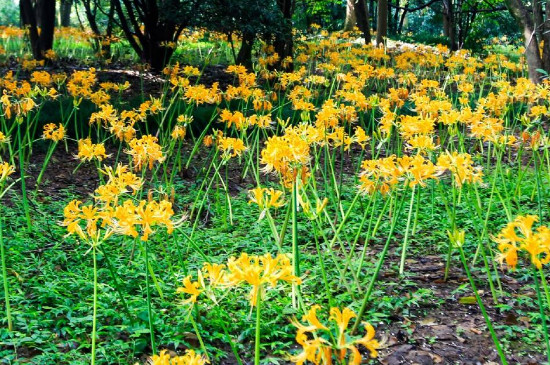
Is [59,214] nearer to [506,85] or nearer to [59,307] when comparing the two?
[59,307]

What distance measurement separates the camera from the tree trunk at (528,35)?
714cm

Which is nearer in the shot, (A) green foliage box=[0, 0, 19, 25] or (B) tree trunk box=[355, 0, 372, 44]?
(B) tree trunk box=[355, 0, 372, 44]

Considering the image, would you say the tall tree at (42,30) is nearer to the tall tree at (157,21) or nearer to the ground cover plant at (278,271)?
the tall tree at (157,21)

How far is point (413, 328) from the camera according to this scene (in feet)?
9.34

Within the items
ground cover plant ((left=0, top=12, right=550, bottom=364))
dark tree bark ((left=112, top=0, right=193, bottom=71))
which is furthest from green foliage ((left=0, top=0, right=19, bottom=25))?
ground cover plant ((left=0, top=12, right=550, bottom=364))

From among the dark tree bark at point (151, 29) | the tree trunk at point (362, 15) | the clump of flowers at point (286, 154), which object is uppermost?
the tree trunk at point (362, 15)

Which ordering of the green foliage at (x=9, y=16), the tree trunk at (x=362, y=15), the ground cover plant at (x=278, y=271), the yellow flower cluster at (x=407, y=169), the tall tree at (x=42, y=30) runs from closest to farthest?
the ground cover plant at (x=278, y=271)
the yellow flower cluster at (x=407, y=169)
the tall tree at (x=42, y=30)
the tree trunk at (x=362, y=15)
the green foliage at (x=9, y=16)

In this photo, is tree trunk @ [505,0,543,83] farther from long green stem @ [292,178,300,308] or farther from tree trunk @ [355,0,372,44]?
tree trunk @ [355,0,372,44]

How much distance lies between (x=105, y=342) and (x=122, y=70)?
8.09 metres

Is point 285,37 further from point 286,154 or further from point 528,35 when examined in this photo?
point 286,154

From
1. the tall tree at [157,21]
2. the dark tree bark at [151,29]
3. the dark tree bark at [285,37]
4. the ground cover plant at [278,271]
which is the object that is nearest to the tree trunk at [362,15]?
the dark tree bark at [285,37]

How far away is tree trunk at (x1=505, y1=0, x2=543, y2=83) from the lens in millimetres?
7141

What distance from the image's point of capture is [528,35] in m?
7.09

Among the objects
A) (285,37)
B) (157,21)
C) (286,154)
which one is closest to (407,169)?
(286,154)
